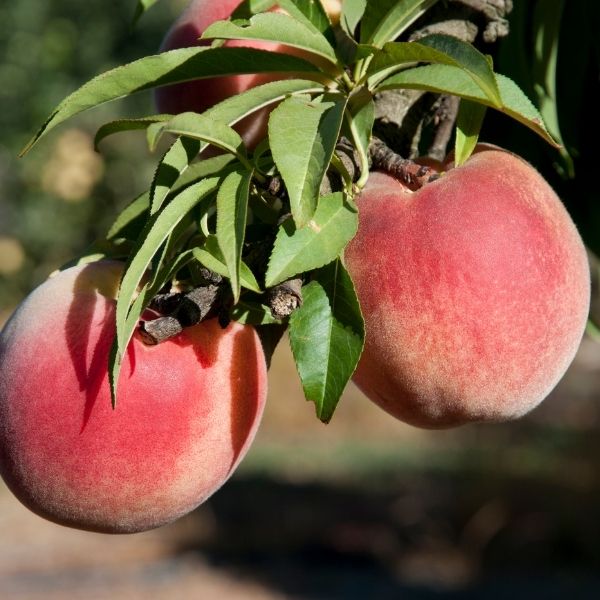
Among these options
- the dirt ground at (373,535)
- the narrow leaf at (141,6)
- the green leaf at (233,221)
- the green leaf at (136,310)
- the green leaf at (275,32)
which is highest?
the green leaf at (275,32)

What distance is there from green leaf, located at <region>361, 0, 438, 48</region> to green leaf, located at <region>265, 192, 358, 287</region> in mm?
144

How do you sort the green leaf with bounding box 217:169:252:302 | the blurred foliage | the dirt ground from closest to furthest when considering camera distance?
the green leaf with bounding box 217:169:252:302
the dirt ground
the blurred foliage

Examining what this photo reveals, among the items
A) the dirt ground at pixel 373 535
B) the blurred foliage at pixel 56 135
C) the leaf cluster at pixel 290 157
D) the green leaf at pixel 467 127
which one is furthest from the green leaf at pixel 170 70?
the blurred foliage at pixel 56 135

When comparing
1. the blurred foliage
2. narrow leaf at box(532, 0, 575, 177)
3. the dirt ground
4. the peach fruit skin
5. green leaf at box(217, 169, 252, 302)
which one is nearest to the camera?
green leaf at box(217, 169, 252, 302)

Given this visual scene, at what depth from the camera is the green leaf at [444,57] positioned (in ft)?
1.88

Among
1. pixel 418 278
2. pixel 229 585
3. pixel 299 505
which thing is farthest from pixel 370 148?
pixel 299 505

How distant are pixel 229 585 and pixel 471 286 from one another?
15.4ft

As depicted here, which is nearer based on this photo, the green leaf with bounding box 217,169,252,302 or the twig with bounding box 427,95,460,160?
the green leaf with bounding box 217,169,252,302

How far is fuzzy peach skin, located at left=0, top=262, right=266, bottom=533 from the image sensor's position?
680mm

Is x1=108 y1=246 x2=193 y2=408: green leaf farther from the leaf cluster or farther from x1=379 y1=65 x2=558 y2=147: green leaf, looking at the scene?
x1=379 y1=65 x2=558 y2=147: green leaf

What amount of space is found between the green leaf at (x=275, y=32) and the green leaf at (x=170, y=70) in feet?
0.05

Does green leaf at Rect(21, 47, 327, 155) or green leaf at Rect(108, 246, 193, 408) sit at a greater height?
green leaf at Rect(21, 47, 327, 155)

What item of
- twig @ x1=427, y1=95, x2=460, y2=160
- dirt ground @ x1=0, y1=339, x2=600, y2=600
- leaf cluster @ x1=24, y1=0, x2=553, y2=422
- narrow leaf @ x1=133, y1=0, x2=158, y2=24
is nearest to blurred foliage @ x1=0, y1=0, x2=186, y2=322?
dirt ground @ x1=0, y1=339, x2=600, y2=600

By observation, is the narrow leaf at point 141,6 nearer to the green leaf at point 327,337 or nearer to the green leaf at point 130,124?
the green leaf at point 130,124
